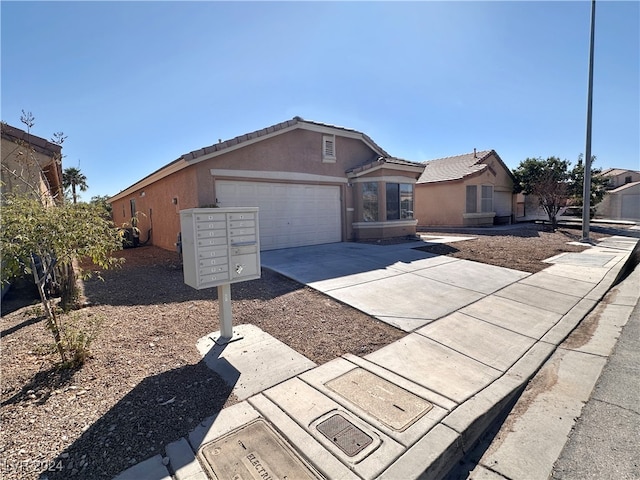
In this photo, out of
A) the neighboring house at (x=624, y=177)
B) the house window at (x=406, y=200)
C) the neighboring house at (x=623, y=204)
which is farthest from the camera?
the neighboring house at (x=624, y=177)

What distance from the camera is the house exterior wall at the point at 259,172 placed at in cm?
1033

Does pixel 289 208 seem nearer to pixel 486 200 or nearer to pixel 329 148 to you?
pixel 329 148

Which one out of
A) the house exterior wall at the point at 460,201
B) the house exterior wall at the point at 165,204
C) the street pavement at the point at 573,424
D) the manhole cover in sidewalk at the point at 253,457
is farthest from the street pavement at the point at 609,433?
the house exterior wall at the point at 460,201

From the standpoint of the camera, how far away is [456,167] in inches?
923

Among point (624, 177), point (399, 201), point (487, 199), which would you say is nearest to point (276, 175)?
point (399, 201)

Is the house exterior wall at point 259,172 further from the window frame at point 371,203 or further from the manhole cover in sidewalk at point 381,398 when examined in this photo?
the manhole cover in sidewalk at point 381,398

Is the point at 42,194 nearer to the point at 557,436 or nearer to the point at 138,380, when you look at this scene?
the point at 138,380

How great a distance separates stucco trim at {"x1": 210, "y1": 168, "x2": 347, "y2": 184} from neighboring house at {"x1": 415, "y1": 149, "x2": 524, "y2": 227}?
30.7ft

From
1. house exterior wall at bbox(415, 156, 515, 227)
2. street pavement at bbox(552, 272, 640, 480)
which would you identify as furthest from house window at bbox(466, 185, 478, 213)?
street pavement at bbox(552, 272, 640, 480)

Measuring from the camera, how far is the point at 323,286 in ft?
22.9

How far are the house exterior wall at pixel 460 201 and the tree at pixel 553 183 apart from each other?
1294 millimetres

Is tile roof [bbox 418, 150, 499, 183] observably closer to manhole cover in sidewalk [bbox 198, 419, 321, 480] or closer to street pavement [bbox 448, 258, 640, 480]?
street pavement [bbox 448, 258, 640, 480]

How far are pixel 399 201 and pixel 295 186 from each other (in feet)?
17.5

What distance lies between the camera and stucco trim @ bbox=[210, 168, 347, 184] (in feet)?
34.5
